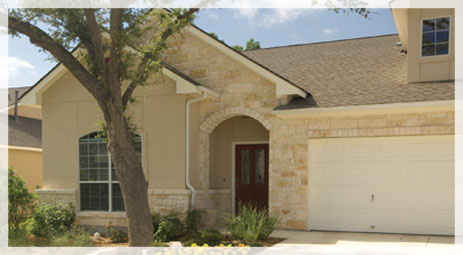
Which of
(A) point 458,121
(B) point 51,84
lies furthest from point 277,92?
(B) point 51,84

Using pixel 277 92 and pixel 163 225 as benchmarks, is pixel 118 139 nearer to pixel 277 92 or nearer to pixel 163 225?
pixel 163 225

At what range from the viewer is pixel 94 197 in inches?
516

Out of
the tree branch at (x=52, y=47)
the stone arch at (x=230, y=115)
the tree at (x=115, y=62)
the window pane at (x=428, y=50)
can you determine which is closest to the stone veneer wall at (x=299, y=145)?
the stone arch at (x=230, y=115)

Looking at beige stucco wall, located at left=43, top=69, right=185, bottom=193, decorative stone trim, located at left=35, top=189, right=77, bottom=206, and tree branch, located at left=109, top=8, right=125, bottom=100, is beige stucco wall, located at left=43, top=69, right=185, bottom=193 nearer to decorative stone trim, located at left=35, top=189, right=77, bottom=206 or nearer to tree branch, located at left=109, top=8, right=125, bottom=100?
decorative stone trim, located at left=35, top=189, right=77, bottom=206

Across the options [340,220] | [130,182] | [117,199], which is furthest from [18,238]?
[340,220]

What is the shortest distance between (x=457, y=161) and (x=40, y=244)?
10147 mm

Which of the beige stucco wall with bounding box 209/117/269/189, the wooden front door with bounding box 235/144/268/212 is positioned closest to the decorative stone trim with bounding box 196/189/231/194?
the beige stucco wall with bounding box 209/117/269/189

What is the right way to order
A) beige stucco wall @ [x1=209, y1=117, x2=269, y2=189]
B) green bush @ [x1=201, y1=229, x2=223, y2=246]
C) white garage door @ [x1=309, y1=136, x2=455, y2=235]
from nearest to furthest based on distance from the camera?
green bush @ [x1=201, y1=229, x2=223, y2=246], white garage door @ [x1=309, y1=136, x2=455, y2=235], beige stucco wall @ [x1=209, y1=117, x2=269, y2=189]

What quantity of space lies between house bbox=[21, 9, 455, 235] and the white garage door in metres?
0.02

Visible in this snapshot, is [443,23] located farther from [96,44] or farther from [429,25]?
[96,44]

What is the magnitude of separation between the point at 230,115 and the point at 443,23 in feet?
19.4

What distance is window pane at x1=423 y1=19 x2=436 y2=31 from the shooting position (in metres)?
11.6

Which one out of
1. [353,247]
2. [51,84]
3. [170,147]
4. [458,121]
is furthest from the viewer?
[51,84]

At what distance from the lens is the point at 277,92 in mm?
11641
